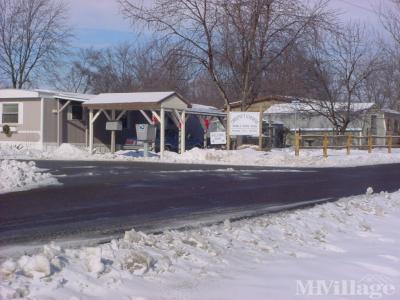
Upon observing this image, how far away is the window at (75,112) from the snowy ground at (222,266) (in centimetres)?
2416

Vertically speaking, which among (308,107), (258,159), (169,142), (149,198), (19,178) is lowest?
(149,198)

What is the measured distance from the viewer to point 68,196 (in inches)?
466

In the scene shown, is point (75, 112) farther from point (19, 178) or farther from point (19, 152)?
point (19, 178)

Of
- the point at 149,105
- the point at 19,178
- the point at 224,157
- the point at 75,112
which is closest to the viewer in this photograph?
the point at 19,178

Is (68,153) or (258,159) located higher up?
(68,153)

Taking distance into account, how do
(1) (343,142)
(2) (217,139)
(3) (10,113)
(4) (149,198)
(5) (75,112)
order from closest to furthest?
(4) (149,198) < (3) (10,113) < (2) (217,139) < (5) (75,112) < (1) (343,142)

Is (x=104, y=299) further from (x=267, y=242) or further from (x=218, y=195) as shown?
(x=218, y=195)

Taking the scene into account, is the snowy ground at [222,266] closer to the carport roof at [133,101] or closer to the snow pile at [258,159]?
the snow pile at [258,159]

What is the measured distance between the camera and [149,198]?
11750 millimetres

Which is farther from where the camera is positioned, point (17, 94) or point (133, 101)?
point (17, 94)

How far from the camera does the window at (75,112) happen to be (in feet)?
104

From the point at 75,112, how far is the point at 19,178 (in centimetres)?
1871

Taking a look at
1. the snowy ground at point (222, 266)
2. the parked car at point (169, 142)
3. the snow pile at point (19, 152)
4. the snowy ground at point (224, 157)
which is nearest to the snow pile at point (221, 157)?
the snowy ground at point (224, 157)

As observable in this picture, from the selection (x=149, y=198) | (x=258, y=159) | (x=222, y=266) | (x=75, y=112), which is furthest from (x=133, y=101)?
(x=222, y=266)
